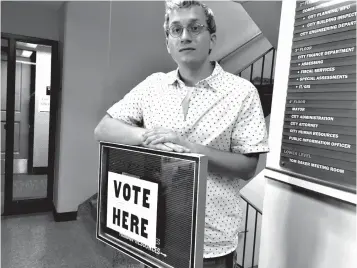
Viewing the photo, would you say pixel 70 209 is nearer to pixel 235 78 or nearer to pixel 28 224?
pixel 28 224

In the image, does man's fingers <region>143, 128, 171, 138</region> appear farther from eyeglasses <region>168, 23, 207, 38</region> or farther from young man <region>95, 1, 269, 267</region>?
eyeglasses <region>168, 23, 207, 38</region>

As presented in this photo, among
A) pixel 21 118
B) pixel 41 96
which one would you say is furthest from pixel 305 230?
pixel 21 118

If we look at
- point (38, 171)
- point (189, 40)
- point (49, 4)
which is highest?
point (49, 4)

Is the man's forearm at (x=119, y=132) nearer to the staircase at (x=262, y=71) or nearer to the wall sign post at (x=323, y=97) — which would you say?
the wall sign post at (x=323, y=97)

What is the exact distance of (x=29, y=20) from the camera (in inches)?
169

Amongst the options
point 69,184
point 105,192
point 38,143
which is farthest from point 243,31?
point 105,192

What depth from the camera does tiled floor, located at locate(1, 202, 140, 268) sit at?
2924 mm

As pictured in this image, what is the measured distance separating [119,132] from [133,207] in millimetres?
265

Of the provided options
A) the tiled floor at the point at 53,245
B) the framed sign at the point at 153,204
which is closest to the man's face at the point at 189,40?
the framed sign at the point at 153,204

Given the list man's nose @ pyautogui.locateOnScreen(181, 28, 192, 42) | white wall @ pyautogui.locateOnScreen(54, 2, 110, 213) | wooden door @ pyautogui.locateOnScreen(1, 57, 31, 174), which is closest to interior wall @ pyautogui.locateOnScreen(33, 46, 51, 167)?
wooden door @ pyautogui.locateOnScreen(1, 57, 31, 174)

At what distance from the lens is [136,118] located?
1.16 m

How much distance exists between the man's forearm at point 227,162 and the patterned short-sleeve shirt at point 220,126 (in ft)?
0.13

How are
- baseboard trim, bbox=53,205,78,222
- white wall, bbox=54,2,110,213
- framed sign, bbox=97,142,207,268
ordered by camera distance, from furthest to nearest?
baseboard trim, bbox=53,205,78,222 < white wall, bbox=54,2,110,213 < framed sign, bbox=97,142,207,268

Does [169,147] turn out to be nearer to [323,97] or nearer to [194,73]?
[194,73]
